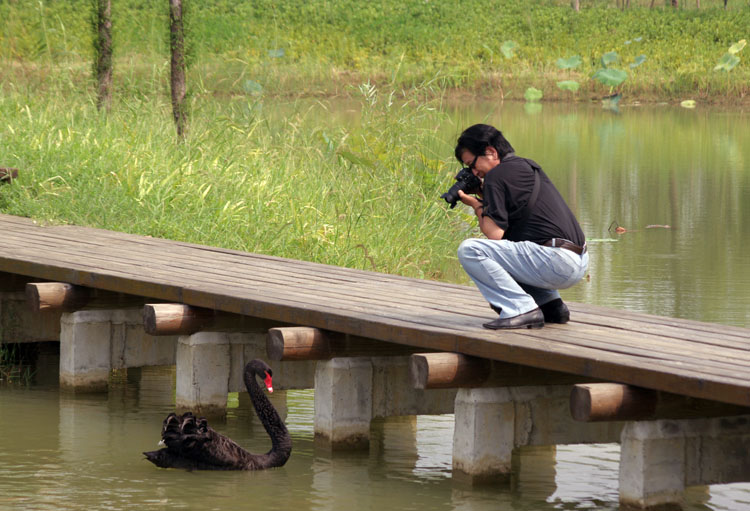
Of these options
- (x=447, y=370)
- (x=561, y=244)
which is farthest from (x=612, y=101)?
(x=447, y=370)

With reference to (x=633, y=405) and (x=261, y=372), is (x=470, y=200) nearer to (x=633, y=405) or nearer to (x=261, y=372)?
(x=633, y=405)

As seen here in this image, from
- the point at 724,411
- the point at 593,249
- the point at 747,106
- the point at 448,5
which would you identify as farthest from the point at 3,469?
the point at 448,5

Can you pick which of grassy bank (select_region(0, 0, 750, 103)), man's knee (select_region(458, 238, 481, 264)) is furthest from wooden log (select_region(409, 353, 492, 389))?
grassy bank (select_region(0, 0, 750, 103))

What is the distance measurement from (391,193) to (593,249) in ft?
13.4

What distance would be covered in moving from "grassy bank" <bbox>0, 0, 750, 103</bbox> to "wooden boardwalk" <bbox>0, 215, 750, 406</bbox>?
2754 centimetres

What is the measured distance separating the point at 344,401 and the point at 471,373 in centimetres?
98

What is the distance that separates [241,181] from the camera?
13133 mm

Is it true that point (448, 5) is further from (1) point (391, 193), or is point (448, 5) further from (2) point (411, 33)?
(1) point (391, 193)

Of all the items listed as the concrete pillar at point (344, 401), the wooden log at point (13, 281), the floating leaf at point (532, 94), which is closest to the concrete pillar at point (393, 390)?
the concrete pillar at point (344, 401)

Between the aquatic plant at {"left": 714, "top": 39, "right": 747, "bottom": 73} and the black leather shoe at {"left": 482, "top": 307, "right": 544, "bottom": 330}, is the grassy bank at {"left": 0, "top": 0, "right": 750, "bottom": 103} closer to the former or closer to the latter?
the aquatic plant at {"left": 714, "top": 39, "right": 747, "bottom": 73}

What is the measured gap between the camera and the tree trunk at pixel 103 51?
16.5 m

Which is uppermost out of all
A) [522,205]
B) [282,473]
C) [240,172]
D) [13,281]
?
[240,172]

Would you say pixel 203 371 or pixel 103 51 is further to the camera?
pixel 103 51

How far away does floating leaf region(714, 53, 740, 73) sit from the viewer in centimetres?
4162
